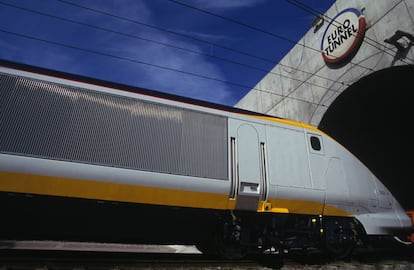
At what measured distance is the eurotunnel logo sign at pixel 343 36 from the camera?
1584 cm

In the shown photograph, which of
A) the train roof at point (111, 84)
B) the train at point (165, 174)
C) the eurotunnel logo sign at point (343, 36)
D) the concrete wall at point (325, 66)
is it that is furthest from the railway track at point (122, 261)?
the eurotunnel logo sign at point (343, 36)

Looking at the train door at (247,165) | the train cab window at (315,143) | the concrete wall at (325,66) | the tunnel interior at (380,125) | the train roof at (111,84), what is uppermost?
the concrete wall at (325,66)

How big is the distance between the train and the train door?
0.09 feet

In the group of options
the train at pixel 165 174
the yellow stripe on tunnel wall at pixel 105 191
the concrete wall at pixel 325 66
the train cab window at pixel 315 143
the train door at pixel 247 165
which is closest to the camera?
the yellow stripe on tunnel wall at pixel 105 191

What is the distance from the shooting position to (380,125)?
18.2 m

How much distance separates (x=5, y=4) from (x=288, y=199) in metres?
8.08

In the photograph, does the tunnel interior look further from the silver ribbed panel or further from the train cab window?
the silver ribbed panel

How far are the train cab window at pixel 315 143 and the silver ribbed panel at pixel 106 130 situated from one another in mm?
2638

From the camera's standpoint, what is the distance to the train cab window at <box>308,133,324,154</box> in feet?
25.4

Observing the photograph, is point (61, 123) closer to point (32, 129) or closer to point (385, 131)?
point (32, 129)

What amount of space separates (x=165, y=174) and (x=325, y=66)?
15.8m

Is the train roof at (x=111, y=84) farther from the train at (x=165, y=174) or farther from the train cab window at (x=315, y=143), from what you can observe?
the train cab window at (x=315, y=143)

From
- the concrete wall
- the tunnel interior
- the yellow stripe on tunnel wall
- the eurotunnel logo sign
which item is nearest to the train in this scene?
the yellow stripe on tunnel wall

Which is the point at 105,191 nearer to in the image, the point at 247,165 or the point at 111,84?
the point at 111,84
